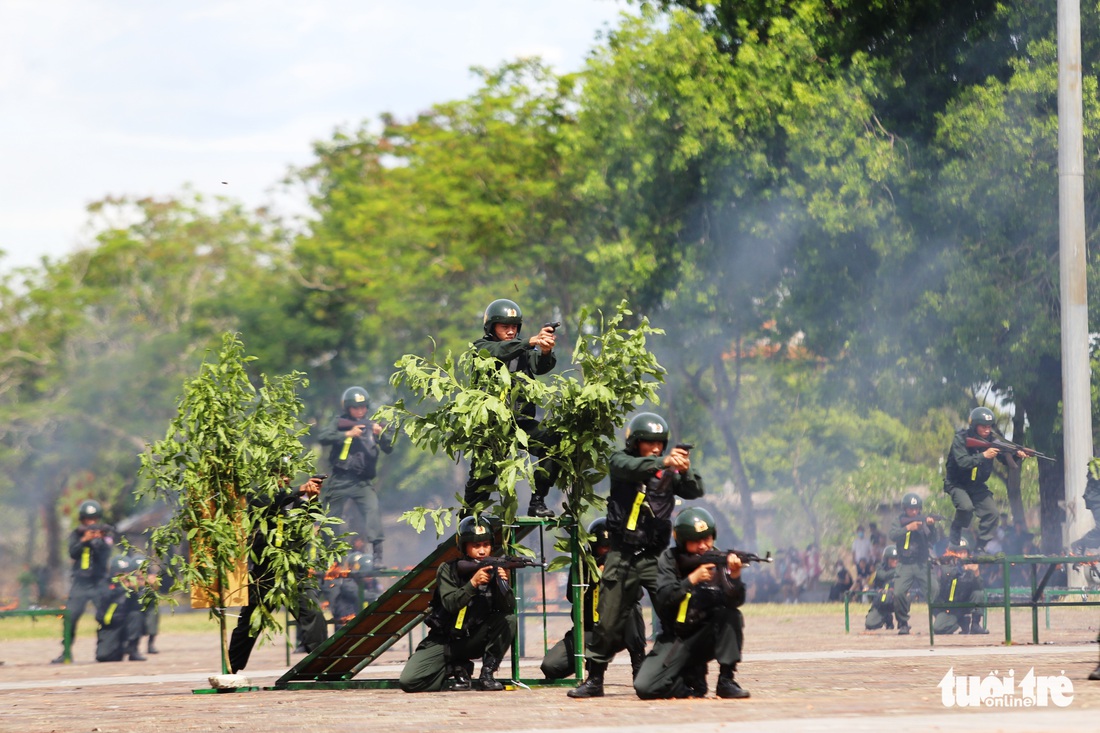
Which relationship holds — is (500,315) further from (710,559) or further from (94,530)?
(94,530)

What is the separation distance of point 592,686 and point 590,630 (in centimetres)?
115

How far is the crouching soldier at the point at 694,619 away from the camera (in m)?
12.0

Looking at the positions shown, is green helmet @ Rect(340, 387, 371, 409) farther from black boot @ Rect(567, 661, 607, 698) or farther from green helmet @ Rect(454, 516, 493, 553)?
black boot @ Rect(567, 661, 607, 698)

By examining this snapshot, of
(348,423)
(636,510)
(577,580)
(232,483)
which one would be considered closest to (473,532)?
(577,580)

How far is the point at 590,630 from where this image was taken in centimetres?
1376

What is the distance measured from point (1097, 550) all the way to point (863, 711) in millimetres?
14049

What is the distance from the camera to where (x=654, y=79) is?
35219mm

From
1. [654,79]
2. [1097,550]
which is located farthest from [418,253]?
[1097,550]

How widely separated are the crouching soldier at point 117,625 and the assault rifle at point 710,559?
46.5ft

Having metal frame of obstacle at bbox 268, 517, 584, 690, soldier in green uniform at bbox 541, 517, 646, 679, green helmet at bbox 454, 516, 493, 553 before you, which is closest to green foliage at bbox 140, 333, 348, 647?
metal frame of obstacle at bbox 268, 517, 584, 690

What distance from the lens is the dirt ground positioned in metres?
10.2

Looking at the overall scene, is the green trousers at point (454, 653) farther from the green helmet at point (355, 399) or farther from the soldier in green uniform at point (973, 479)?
the soldier in green uniform at point (973, 479)

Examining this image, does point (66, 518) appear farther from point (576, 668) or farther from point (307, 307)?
point (576, 668)

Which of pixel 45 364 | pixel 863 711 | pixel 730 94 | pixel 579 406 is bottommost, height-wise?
pixel 863 711
